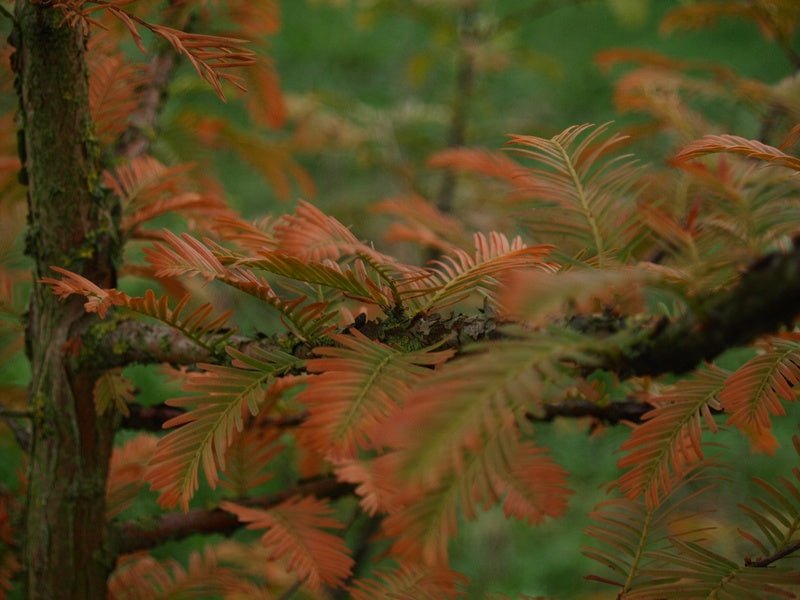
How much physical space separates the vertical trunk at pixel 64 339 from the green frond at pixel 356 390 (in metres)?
0.35

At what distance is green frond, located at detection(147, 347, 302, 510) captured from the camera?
448 mm

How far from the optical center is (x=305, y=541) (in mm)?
604

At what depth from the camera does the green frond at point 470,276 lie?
0.47 meters

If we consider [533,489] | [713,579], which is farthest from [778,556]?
[533,489]

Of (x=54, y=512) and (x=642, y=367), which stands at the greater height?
(x=642, y=367)

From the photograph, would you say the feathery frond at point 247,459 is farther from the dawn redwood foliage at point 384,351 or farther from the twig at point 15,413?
the twig at point 15,413

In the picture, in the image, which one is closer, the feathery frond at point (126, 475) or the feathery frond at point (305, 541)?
the feathery frond at point (305, 541)

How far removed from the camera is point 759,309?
1.02 ft

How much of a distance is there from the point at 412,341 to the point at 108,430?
0.41m

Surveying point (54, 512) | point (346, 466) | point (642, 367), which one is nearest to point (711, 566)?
point (642, 367)

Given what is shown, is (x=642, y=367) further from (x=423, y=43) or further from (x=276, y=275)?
(x=423, y=43)

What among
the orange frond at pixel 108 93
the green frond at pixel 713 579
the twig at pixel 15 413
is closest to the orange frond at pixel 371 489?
the green frond at pixel 713 579

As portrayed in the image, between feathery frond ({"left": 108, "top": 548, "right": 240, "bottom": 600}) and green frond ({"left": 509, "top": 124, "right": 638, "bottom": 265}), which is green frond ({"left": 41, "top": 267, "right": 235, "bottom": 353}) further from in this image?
feathery frond ({"left": 108, "top": 548, "right": 240, "bottom": 600})

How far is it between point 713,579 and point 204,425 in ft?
1.25
